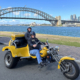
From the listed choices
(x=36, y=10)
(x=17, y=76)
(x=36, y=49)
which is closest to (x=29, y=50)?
(x=36, y=49)

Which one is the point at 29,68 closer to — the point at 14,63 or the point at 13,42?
the point at 14,63

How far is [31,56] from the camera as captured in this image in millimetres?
4035

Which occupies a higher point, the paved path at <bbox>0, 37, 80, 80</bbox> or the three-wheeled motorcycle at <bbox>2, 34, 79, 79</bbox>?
the three-wheeled motorcycle at <bbox>2, 34, 79, 79</bbox>

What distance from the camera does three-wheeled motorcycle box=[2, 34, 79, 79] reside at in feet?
10.9

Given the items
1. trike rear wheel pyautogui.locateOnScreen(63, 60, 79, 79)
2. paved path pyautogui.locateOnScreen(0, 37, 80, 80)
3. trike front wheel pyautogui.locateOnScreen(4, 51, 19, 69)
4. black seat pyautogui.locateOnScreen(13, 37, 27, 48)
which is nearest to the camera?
trike rear wheel pyautogui.locateOnScreen(63, 60, 79, 79)

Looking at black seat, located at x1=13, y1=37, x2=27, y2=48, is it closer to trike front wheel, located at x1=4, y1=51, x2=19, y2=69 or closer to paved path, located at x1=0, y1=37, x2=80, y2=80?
trike front wheel, located at x1=4, y1=51, x2=19, y2=69

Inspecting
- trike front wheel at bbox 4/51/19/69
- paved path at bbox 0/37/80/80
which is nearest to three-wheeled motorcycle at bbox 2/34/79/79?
trike front wheel at bbox 4/51/19/69

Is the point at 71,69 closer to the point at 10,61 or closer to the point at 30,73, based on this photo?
the point at 30,73

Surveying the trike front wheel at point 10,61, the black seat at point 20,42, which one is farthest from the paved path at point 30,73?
the black seat at point 20,42

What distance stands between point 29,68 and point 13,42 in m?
1.14

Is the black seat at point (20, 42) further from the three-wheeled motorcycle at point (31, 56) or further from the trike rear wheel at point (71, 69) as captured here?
the trike rear wheel at point (71, 69)

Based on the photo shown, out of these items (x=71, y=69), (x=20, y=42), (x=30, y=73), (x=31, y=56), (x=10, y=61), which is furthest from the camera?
(x=20, y=42)

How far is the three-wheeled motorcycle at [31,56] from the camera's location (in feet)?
10.9

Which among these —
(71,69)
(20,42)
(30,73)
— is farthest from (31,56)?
(71,69)
